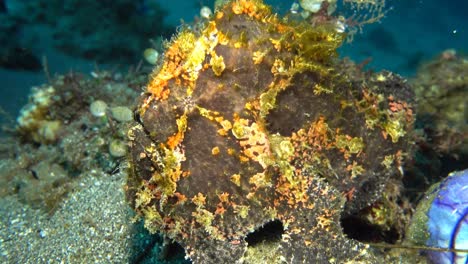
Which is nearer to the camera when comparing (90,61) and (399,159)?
(399,159)

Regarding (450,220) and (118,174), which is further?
(118,174)

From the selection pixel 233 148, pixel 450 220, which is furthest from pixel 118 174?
pixel 450 220

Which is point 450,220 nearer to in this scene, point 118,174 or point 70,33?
point 118,174

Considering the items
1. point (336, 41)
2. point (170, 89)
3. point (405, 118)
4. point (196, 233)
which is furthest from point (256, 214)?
point (405, 118)

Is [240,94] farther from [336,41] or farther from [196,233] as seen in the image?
[196,233]

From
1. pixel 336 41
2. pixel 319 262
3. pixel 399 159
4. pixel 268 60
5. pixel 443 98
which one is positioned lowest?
pixel 319 262
